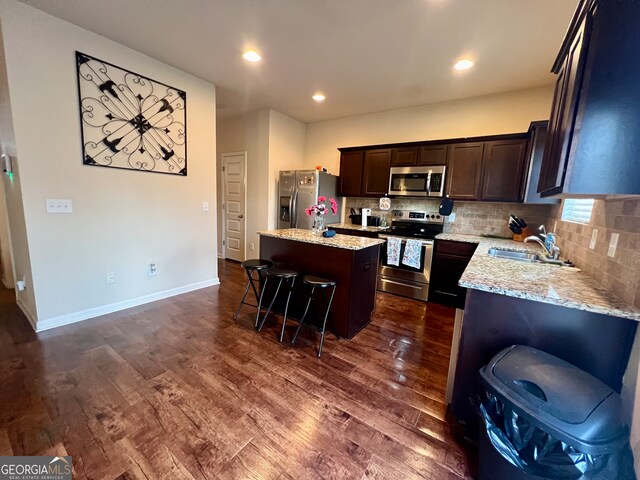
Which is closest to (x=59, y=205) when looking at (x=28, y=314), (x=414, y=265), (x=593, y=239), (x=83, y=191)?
(x=83, y=191)

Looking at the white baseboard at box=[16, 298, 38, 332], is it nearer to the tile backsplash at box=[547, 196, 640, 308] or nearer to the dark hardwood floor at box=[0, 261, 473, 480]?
the dark hardwood floor at box=[0, 261, 473, 480]

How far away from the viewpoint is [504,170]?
326 cm

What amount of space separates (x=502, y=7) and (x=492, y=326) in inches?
90.9

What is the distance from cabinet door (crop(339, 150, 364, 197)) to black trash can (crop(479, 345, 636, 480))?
11.6 feet

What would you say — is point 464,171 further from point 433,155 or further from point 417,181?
point 417,181

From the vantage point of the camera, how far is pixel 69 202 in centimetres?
250

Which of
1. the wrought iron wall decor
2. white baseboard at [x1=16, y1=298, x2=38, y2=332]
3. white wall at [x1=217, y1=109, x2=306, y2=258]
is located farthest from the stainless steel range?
white baseboard at [x1=16, y1=298, x2=38, y2=332]

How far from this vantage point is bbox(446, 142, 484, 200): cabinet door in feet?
11.2

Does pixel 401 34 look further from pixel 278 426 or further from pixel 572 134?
pixel 278 426

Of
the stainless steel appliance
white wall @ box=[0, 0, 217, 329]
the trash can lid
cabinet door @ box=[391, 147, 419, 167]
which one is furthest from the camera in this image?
the stainless steel appliance

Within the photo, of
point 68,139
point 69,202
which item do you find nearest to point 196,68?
point 68,139

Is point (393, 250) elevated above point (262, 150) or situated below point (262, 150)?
below

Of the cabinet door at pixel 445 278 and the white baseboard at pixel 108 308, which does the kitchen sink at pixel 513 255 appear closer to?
the cabinet door at pixel 445 278

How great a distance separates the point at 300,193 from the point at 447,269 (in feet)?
8.32
